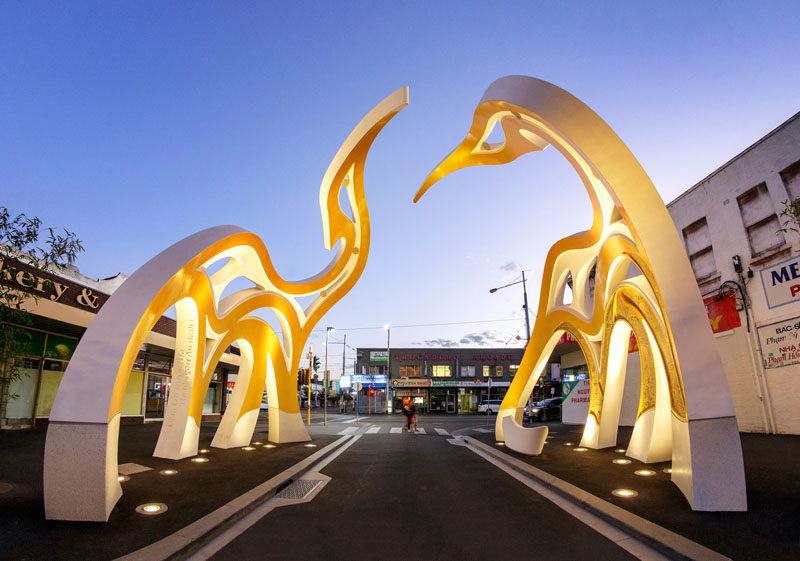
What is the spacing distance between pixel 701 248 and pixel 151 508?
20.0m

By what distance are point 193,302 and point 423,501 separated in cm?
632

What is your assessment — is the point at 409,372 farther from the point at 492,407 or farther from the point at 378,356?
the point at 492,407

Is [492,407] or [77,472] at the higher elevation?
[77,472]

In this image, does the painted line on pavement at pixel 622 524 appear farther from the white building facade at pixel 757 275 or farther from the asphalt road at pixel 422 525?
the white building facade at pixel 757 275

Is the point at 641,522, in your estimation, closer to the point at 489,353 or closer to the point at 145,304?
the point at 145,304

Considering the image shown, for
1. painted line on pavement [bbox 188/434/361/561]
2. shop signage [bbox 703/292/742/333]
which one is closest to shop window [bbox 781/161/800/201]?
shop signage [bbox 703/292/742/333]

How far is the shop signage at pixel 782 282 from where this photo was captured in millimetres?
13641

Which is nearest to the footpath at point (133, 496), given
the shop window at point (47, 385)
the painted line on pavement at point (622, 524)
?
the painted line on pavement at point (622, 524)

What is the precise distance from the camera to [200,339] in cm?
999

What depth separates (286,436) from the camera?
13664 mm

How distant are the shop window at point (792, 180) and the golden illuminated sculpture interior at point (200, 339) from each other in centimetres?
1287

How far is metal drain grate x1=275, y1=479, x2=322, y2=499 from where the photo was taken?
6955mm

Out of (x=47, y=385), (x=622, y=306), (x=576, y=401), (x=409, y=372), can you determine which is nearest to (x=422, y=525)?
(x=622, y=306)

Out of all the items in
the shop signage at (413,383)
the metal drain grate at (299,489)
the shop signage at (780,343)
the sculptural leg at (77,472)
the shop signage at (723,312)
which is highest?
the shop signage at (723,312)
